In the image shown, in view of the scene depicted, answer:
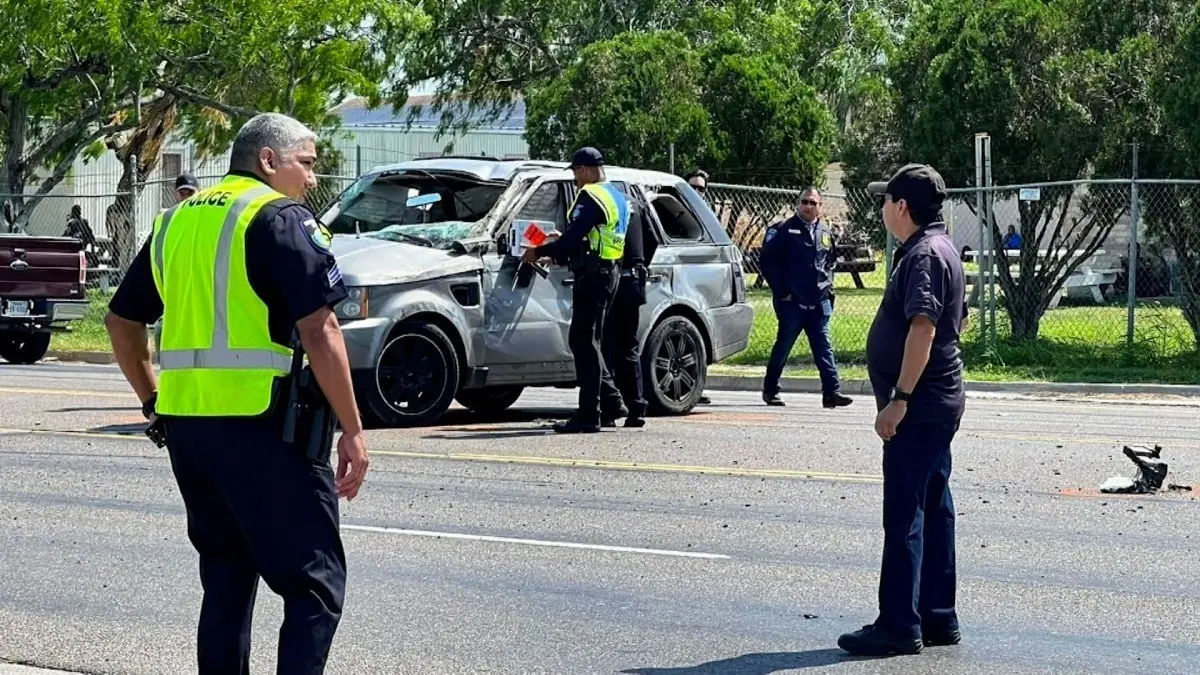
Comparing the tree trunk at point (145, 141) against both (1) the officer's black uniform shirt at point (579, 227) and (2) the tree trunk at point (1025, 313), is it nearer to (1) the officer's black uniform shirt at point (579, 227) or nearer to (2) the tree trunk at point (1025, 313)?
(2) the tree trunk at point (1025, 313)

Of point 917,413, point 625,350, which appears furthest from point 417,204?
point 917,413

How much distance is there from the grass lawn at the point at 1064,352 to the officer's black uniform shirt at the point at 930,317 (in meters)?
13.4

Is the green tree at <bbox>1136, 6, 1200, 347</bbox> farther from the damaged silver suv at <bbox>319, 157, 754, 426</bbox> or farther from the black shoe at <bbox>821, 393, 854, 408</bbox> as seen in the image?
the damaged silver suv at <bbox>319, 157, 754, 426</bbox>

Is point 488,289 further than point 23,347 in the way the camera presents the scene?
No

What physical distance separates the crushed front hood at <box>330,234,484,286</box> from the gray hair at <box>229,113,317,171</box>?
23.9 feet

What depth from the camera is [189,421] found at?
506 cm

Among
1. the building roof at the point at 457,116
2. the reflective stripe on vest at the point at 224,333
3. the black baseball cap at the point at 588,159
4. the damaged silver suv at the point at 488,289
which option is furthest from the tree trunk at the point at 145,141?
the reflective stripe on vest at the point at 224,333

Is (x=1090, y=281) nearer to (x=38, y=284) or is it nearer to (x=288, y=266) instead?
(x=38, y=284)

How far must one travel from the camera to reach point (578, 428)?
1298 centimetres

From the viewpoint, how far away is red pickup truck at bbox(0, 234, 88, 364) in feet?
71.4

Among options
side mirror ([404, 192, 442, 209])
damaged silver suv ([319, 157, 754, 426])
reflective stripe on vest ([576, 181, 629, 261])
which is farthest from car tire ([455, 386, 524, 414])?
reflective stripe on vest ([576, 181, 629, 261])

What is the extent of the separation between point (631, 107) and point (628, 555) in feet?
102

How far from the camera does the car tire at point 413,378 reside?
12.8 meters

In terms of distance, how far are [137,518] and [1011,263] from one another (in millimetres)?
16720
